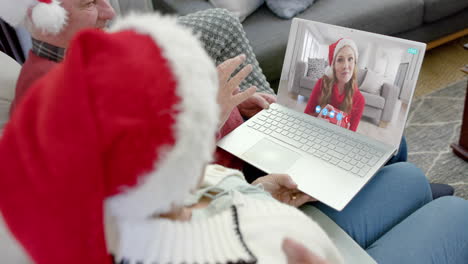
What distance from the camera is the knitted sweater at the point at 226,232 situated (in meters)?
0.46

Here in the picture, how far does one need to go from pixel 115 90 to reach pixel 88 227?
162mm

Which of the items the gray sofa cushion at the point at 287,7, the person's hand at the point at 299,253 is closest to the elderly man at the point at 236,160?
the person's hand at the point at 299,253

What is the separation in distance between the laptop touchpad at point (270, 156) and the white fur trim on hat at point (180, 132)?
492mm

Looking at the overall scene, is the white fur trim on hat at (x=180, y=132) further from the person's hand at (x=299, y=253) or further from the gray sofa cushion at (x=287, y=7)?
the gray sofa cushion at (x=287, y=7)

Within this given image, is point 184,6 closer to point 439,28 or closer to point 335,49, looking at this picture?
point 335,49

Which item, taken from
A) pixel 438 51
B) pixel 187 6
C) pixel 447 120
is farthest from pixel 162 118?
pixel 438 51

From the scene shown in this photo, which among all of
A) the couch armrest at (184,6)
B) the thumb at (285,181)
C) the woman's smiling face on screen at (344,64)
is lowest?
the thumb at (285,181)

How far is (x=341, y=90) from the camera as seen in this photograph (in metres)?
0.95

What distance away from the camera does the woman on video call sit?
0.93m

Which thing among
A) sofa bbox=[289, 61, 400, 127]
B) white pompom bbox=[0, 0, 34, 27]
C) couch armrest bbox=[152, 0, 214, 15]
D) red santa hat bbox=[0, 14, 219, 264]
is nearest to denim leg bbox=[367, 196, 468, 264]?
sofa bbox=[289, 61, 400, 127]

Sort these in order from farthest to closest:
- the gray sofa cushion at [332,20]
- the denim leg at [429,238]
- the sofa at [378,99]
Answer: the gray sofa cushion at [332,20]
the sofa at [378,99]
the denim leg at [429,238]

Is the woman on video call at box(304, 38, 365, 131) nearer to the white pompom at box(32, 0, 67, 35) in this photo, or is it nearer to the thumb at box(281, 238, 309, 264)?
the thumb at box(281, 238, 309, 264)

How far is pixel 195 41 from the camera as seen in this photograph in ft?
1.53

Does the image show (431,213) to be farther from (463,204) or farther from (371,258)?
(371,258)
